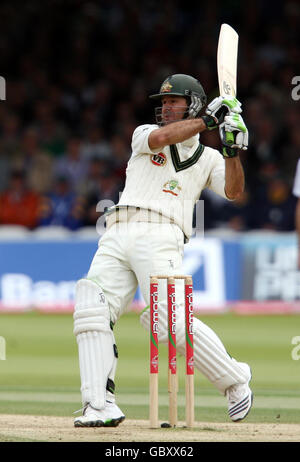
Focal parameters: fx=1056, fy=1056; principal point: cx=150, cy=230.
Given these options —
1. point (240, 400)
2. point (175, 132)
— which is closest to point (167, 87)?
point (175, 132)

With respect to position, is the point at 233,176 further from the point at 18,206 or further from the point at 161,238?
the point at 18,206

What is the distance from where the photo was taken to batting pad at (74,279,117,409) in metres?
5.95

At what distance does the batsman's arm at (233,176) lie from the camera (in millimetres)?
6082

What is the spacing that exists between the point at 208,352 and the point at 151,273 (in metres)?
0.55

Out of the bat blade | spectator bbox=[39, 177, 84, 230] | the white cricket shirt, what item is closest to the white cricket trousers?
the white cricket shirt

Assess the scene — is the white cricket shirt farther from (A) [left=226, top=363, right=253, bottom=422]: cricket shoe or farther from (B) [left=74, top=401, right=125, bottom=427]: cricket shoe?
(B) [left=74, top=401, right=125, bottom=427]: cricket shoe

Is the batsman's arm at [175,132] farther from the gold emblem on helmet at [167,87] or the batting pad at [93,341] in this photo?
the batting pad at [93,341]

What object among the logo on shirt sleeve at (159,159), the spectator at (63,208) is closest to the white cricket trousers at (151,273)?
the logo on shirt sleeve at (159,159)

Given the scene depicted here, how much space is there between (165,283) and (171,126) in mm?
893

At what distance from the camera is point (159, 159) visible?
6191mm

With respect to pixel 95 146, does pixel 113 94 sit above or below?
above

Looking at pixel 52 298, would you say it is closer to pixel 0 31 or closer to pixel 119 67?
pixel 119 67

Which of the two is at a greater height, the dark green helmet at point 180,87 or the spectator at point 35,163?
the spectator at point 35,163

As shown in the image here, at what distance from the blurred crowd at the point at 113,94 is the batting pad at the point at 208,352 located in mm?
8343
